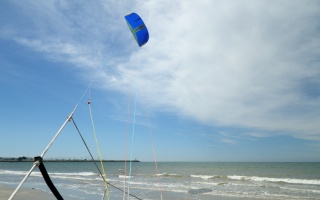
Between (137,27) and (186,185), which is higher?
(137,27)

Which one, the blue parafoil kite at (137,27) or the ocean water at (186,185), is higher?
the blue parafoil kite at (137,27)

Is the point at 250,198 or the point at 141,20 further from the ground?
the point at 141,20

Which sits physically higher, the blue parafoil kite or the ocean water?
the blue parafoil kite

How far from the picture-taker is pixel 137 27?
29.8 ft

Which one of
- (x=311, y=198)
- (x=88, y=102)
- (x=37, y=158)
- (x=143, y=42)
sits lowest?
(x=311, y=198)

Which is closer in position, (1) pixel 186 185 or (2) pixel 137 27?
(2) pixel 137 27

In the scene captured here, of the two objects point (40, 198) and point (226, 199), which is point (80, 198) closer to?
→ point (40, 198)

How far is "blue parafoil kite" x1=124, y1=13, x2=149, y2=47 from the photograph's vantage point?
9.02 metres

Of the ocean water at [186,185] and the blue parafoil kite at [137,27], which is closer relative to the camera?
the blue parafoil kite at [137,27]

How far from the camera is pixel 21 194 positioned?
1661 centimetres

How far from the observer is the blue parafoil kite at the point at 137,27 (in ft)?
29.6

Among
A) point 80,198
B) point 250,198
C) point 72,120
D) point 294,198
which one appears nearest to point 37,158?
point 72,120

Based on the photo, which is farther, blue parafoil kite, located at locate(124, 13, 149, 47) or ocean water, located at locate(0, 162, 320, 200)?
ocean water, located at locate(0, 162, 320, 200)

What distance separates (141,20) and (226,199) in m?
12.3
